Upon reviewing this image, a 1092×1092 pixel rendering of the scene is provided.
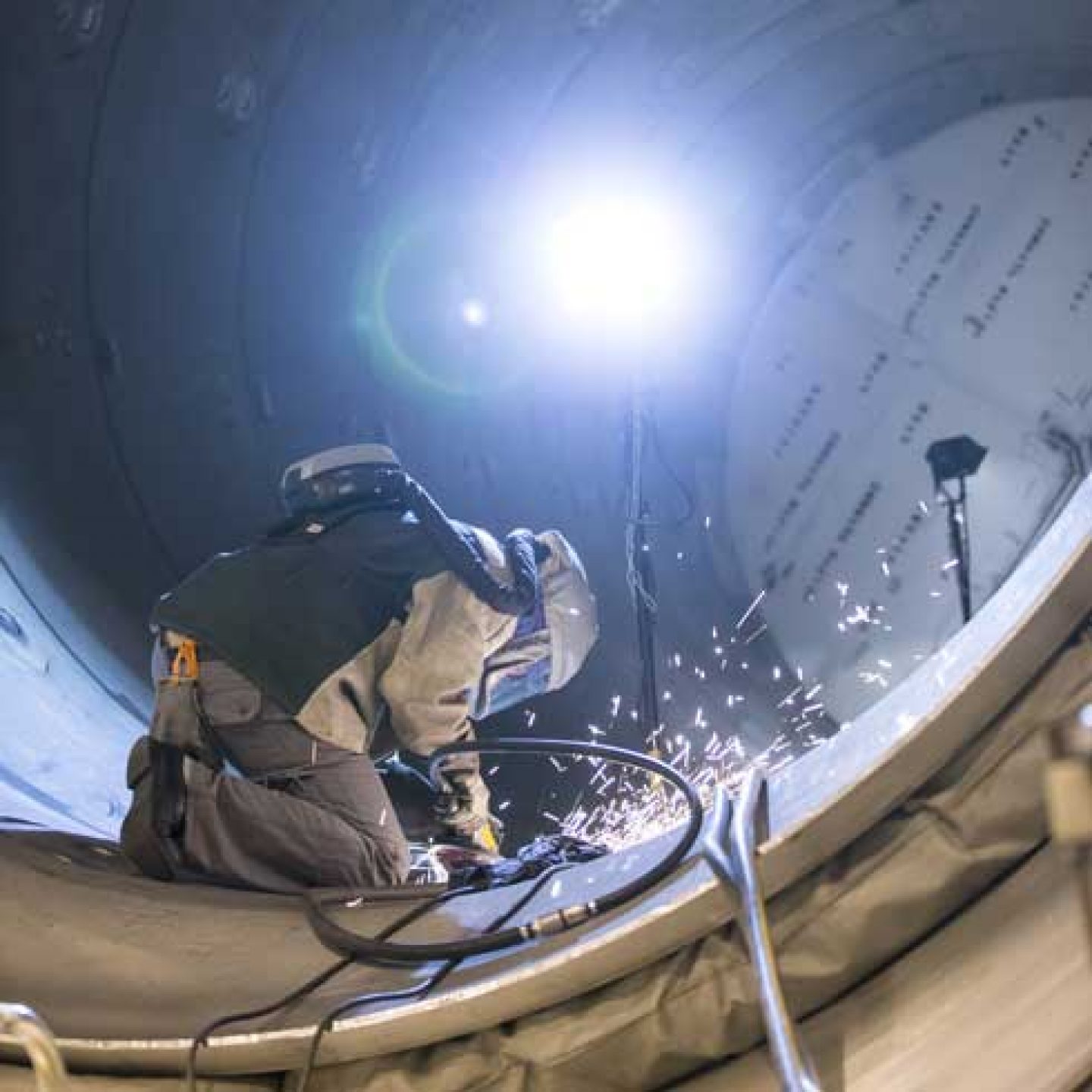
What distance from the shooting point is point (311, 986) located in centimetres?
180

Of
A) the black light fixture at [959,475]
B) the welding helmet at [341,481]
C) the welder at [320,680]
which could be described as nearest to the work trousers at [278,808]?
the welder at [320,680]

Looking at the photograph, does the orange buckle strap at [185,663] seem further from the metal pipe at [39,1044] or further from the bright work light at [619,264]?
the bright work light at [619,264]

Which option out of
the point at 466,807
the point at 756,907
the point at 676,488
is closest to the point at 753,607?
the point at 676,488

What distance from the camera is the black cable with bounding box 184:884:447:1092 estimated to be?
1626 mm

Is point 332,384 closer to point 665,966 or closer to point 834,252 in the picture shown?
point 834,252

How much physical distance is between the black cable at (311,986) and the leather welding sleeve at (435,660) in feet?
1.61

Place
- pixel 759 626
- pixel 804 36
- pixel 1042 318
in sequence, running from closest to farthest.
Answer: pixel 804 36
pixel 1042 318
pixel 759 626

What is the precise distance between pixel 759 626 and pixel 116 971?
3273mm

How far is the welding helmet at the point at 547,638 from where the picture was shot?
295 cm

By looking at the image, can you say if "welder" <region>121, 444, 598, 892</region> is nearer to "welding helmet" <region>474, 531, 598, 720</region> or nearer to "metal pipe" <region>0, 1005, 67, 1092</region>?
"welding helmet" <region>474, 531, 598, 720</region>

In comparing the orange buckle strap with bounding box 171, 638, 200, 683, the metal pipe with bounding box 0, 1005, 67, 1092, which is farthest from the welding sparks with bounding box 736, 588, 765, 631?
the metal pipe with bounding box 0, 1005, 67, 1092

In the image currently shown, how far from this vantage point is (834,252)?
4660 millimetres

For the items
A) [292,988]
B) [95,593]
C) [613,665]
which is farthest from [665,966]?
[613,665]

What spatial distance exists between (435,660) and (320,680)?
223 millimetres
